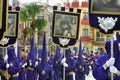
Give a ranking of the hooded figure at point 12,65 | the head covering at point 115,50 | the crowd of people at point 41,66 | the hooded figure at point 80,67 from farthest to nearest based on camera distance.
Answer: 1. the hooded figure at point 80,67
2. the crowd of people at point 41,66
3. the hooded figure at point 12,65
4. the head covering at point 115,50

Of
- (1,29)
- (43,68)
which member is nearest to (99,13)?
(1,29)

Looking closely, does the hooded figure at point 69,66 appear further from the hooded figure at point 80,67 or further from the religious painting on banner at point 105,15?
the religious painting on banner at point 105,15

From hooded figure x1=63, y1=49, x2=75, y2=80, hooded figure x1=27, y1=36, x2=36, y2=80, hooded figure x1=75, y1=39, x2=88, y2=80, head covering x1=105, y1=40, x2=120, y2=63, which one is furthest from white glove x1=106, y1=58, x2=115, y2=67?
hooded figure x1=75, y1=39, x2=88, y2=80

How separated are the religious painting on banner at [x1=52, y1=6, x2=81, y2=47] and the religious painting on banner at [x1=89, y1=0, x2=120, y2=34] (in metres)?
6.08

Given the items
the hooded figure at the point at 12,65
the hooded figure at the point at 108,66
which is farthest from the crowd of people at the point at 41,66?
the hooded figure at the point at 108,66

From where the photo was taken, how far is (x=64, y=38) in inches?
628

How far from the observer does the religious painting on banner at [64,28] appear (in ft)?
50.9

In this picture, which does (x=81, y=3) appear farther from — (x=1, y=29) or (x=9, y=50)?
(x=1, y=29)

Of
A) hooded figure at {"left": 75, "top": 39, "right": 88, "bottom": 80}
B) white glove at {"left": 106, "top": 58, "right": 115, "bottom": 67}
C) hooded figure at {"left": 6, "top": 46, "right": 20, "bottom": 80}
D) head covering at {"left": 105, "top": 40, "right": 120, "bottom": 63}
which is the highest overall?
head covering at {"left": 105, "top": 40, "right": 120, "bottom": 63}

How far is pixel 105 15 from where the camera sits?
9.35 m

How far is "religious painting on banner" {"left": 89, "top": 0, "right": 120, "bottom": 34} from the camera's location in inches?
366

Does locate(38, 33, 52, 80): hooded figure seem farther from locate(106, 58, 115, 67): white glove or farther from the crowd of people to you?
locate(106, 58, 115, 67): white glove

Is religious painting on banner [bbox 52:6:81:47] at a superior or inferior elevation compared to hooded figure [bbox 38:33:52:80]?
superior

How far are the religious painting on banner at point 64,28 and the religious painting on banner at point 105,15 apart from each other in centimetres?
608
